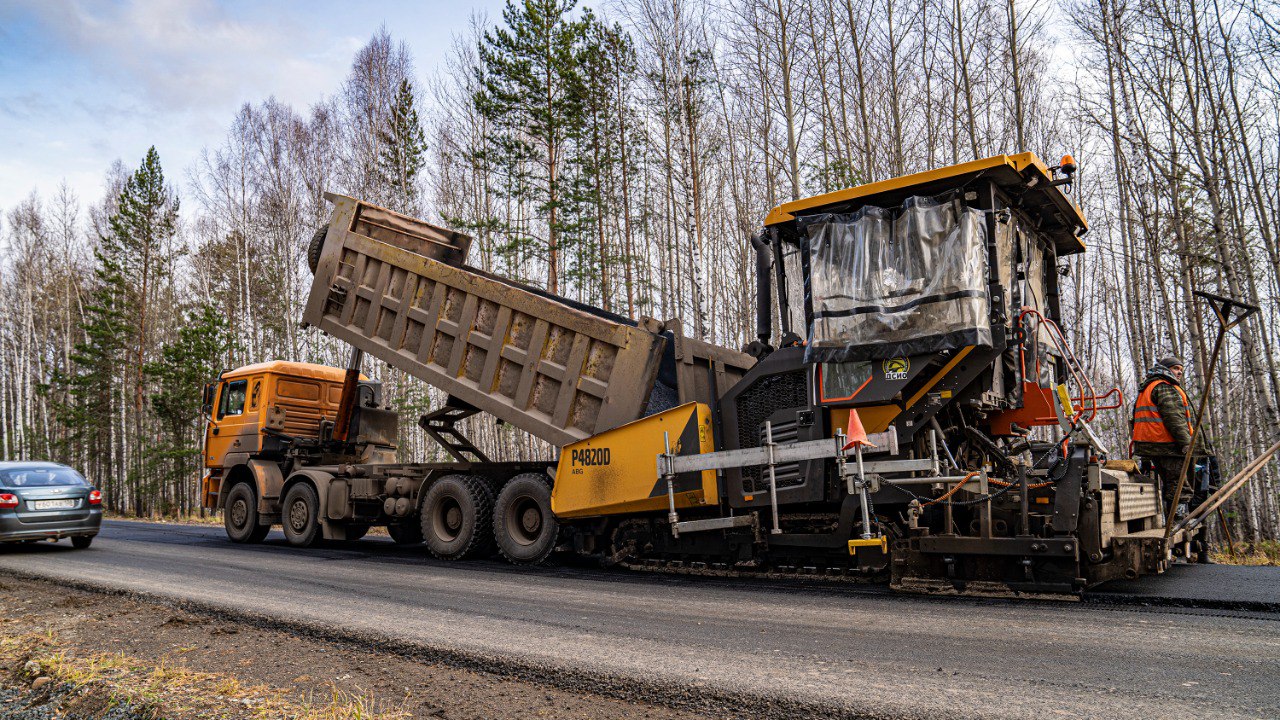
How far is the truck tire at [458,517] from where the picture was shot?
8992mm

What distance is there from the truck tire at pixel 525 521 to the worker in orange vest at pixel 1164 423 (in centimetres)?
587

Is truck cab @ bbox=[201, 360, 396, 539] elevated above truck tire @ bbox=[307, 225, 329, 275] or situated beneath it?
situated beneath

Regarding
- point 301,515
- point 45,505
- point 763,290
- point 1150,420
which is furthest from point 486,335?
point 45,505

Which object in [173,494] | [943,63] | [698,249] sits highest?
[943,63]

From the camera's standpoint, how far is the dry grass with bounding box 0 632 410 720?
3320 mm

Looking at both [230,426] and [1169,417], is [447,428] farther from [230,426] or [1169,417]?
[1169,417]

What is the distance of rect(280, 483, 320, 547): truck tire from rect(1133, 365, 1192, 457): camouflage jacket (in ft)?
32.7

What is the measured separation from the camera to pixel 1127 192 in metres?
16.4

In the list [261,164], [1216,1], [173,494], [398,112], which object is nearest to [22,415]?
[173,494]

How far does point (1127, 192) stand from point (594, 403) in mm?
14196

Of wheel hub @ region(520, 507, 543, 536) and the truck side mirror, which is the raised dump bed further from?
the truck side mirror

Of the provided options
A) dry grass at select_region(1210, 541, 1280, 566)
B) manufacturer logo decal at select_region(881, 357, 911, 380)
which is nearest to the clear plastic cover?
manufacturer logo decal at select_region(881, 357, 911, 380)

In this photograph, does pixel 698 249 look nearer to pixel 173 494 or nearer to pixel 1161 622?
pixel 1161 622

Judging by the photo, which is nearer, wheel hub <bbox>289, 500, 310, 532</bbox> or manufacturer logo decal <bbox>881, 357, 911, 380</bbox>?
manufacturer logo decal <bbox>881, 357, 911, 380</bbox>
